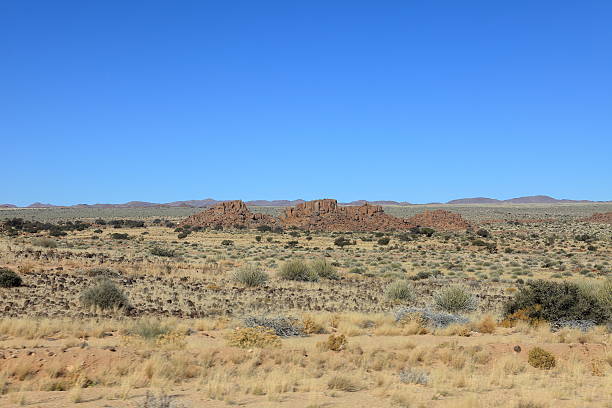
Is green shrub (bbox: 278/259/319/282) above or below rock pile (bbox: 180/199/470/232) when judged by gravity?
below

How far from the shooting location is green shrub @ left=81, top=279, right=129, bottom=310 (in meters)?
17.2

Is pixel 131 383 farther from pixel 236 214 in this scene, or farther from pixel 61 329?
pixel 236 214

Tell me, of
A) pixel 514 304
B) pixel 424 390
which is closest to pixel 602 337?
pixel 514 304

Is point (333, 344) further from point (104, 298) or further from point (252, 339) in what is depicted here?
point (104, 298)

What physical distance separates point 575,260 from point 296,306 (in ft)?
93.3

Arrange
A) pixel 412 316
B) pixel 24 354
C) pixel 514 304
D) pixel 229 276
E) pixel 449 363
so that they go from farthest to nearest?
pixel 229 276, pixel 514 304, pixel 412 316, pixel 449 363, pixel 24 354

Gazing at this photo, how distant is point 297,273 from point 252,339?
15770 mm

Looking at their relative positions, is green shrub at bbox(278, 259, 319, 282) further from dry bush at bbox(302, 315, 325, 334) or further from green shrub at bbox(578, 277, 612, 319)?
green shrub at bbox(578, 277, 612, 319)

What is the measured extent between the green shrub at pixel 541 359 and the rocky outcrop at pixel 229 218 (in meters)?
67.2

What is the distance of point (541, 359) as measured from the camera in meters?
11.6

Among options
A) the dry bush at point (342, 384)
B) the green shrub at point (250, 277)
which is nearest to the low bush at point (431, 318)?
the dry bush at point (342, 384)

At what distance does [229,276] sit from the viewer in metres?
27.4

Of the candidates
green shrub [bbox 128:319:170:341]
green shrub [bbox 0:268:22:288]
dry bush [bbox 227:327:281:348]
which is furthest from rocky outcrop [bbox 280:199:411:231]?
dry bush [bbox 227:327:281:348]

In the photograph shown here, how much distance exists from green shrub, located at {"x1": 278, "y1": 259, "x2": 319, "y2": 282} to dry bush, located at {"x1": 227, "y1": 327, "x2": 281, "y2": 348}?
49.0 feet
